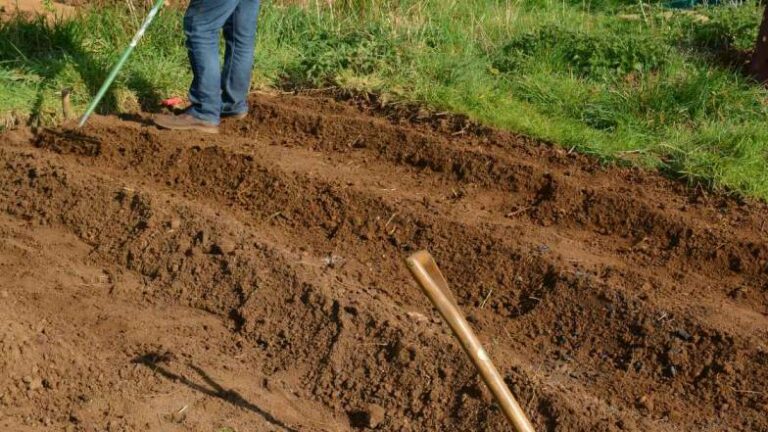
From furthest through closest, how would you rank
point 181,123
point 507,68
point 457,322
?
point 507,68 < point 181,123 < point 457,322

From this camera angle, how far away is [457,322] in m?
2.82

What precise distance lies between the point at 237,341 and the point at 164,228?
93 cm

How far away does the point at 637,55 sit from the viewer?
670 cm

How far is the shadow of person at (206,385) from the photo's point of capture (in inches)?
151

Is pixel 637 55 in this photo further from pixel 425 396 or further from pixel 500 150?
pixel 425 396

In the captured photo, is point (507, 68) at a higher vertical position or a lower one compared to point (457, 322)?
lower

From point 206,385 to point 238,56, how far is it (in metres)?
2.66

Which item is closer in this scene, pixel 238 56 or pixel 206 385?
pixel 206 385

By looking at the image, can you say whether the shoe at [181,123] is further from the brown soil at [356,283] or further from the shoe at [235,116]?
the shoe at [235,116]

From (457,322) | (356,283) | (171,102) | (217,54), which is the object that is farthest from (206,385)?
(171,102)

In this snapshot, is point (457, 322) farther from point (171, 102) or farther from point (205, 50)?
point (171, 102)

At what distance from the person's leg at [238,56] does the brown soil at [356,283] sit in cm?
18

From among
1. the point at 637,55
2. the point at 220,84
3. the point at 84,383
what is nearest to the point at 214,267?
the point at 84,383

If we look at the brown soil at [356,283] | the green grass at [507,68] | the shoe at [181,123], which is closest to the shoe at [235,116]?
the brown soil at [356,283]
